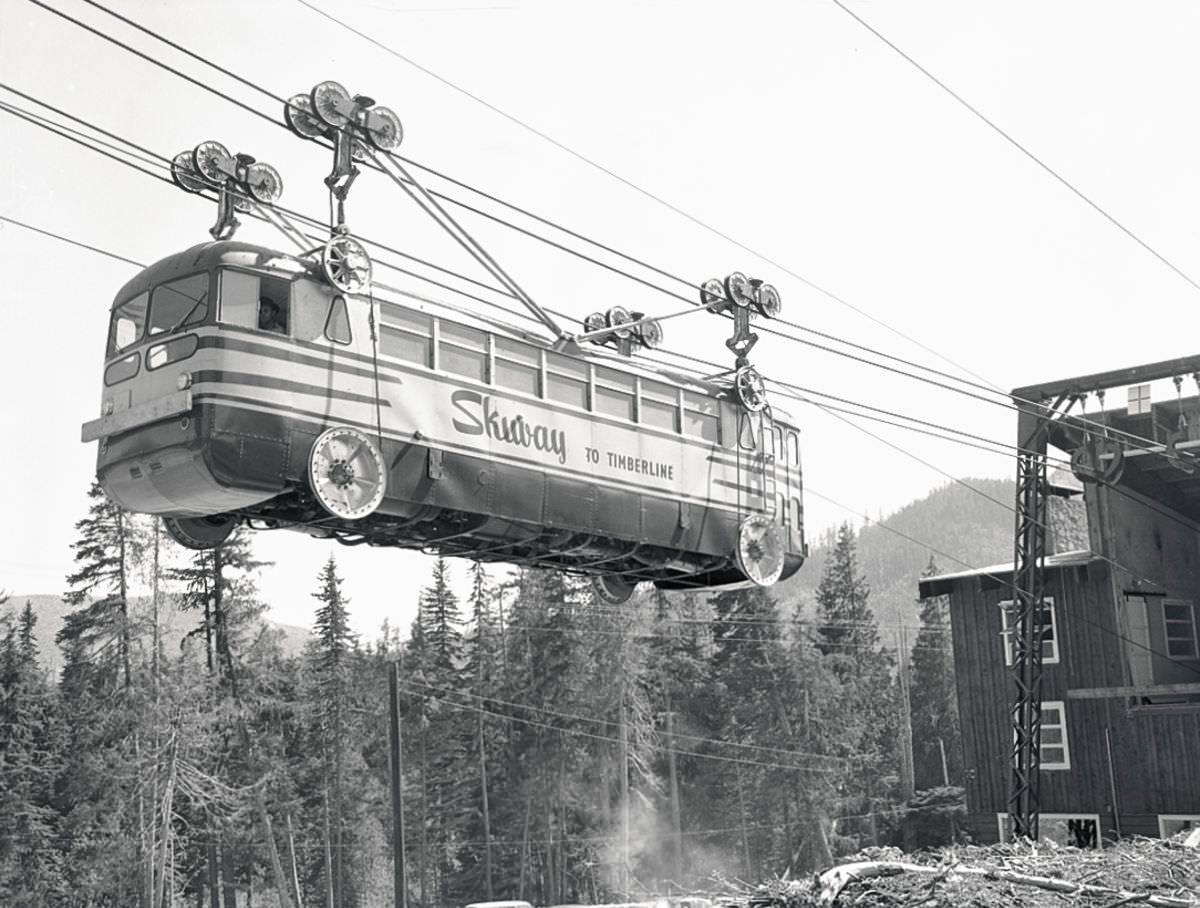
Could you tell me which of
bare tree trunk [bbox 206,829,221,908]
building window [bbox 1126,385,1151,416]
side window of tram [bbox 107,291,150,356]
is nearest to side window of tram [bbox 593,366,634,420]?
side window of tram [bbox 107,291,150,356]

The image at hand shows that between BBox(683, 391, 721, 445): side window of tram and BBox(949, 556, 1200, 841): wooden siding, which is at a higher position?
BBox(683, 391, 721, 445): side window of tram

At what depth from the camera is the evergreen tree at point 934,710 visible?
3282 inches

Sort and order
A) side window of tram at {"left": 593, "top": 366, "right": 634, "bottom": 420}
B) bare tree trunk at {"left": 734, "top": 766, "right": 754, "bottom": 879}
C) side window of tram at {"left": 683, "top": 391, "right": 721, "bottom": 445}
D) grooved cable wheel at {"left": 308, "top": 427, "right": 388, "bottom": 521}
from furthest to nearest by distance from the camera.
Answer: bare tree trunk at {"left": 734, "top": 766, "right": 754, "bottom": 879} < side window of tram at {"left": 683, "top": 391, "right": 721, "bottom": 445} < side window of tram at {"left": 593, "top": 366, "right": 634, "bottom": 420} < grooved cable wheel at {"left": 308, "top": 427, "right": 388, "bottom": 521}

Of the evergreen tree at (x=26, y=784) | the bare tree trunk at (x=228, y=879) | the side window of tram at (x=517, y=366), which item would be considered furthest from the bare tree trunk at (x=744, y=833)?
the side window of tram at (x=517, y=366)

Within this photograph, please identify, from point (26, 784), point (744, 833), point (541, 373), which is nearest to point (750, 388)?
point (541, 373)

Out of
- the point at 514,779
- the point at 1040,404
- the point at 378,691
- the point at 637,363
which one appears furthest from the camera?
the point at 378,691

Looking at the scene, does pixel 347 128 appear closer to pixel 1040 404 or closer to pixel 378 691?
pixel 1040 404

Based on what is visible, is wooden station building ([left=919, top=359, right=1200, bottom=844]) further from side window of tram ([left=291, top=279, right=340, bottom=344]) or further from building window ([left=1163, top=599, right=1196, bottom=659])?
side window of tram ([left=291, top=279, right=340, bottom=344])

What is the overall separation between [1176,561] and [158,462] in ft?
98.3

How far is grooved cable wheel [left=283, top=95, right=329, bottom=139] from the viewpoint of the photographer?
602 inches

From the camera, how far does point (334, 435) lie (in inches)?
582

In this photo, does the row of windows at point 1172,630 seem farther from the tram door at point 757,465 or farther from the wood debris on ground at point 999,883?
the wood debris on ground at point 999,883

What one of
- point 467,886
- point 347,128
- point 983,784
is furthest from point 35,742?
point 347,128

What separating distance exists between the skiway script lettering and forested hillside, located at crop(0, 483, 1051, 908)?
31.6 metres
